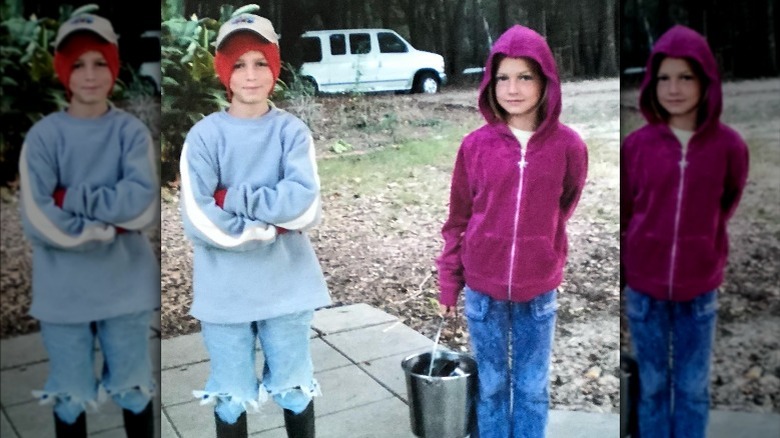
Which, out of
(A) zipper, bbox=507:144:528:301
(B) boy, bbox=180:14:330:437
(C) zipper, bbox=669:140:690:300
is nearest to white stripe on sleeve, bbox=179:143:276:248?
(B) boy, bbox=180:14:330:437

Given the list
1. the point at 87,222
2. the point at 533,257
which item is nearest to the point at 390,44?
the point at 533,257

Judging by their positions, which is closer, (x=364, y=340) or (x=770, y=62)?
(x=770, y=62)

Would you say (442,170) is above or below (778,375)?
above

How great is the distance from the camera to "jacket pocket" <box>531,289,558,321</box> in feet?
11.0

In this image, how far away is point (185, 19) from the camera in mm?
3391

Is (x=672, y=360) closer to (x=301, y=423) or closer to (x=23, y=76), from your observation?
(x=301, y=423)

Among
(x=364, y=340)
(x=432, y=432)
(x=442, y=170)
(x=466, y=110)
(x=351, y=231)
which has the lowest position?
(x=432, y=432)

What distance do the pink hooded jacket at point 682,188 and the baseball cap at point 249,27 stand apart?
5.17ft

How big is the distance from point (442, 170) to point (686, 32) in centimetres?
114

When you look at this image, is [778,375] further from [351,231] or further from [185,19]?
[185,19]

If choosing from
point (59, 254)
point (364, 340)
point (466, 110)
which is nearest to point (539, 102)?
point (466, 110)

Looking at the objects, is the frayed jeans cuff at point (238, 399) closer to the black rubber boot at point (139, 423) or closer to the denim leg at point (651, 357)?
the black rubber boot at point (139, 423)

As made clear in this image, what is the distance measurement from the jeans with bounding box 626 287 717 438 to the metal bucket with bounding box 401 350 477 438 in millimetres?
730

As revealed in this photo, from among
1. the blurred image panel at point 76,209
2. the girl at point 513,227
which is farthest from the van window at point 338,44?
the blurred image panel at point 76,209
